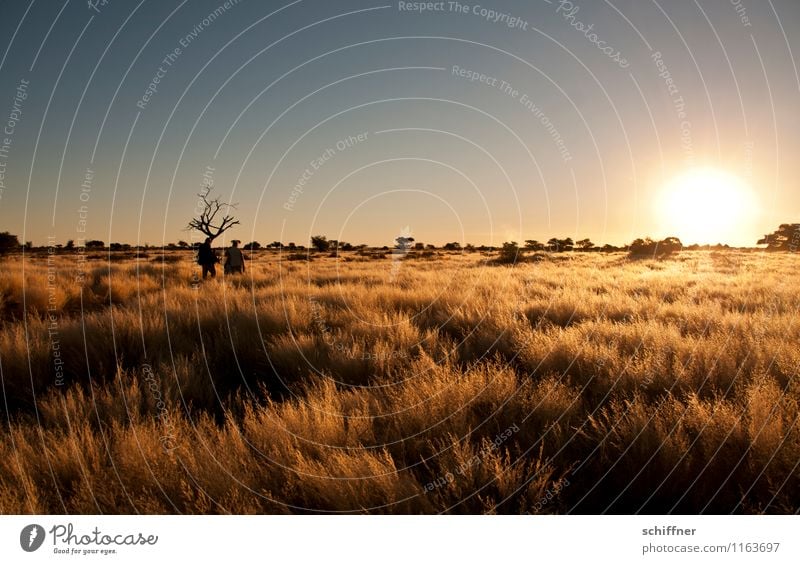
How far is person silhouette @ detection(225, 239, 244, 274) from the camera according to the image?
53.8 feet

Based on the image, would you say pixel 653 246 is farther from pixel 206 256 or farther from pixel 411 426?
pixel 411 426

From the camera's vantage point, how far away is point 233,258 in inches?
651

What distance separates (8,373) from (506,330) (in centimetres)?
621

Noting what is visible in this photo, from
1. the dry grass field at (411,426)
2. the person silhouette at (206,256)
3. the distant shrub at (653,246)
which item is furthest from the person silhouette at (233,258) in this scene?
the distant shrub at (653,246)
